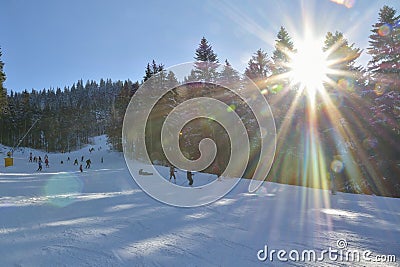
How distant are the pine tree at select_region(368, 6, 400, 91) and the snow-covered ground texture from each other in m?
11.6

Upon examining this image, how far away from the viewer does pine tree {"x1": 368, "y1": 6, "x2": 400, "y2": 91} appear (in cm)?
1820

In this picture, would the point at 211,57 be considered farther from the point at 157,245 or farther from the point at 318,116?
the point at 157,245

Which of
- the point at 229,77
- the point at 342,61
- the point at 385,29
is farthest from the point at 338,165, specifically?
the point at 229,77

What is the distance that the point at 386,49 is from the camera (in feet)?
60.7

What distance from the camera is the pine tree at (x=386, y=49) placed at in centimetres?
1820

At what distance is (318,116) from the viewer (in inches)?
825

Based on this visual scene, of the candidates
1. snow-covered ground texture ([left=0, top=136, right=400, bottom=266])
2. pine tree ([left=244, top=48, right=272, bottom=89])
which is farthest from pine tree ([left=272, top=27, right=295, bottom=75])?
snow-covered ground texture ([left=0, top=136, right=400, bottom=266])

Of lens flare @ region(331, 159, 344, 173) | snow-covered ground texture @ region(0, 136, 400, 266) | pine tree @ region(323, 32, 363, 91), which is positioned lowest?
snow-covered ground texture @ region(0, 136, 400, 266)

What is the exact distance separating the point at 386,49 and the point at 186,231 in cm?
2050

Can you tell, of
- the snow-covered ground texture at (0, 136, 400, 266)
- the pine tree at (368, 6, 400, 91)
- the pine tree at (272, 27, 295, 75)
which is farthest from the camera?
the pine tree at (272, 27, 295, 75)

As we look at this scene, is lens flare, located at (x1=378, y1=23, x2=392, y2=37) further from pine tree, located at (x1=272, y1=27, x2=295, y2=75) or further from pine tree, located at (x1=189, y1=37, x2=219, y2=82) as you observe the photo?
pine tree, located at (x1=189, y1=37, x2=219, y2=82)

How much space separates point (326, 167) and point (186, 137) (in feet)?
44.8

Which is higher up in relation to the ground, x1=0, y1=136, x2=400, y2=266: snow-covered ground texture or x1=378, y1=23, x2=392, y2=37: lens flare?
x1=378, y1=23, x2=392, y2=37: lens flare

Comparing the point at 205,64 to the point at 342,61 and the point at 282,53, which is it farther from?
the point at 342,61
